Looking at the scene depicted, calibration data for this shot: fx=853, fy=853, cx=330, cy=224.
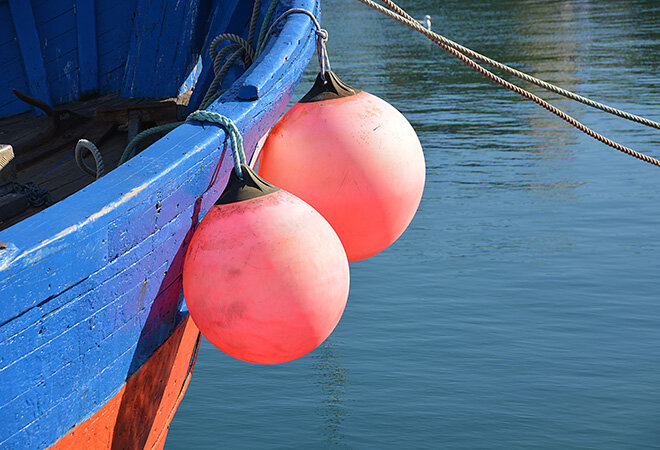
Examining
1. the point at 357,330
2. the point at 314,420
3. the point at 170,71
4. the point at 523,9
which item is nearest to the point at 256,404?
the point at 314,420

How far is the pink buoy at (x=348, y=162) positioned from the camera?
10.3 feet

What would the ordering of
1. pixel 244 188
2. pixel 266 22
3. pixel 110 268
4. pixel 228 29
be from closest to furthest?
pixel 110 268 < pixel 244 188 < pixel 266 22 < pixel 228 29

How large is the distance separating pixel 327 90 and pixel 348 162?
39 cm

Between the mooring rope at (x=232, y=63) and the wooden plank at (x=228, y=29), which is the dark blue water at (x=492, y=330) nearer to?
the wooden plank at (x=228, y=29)

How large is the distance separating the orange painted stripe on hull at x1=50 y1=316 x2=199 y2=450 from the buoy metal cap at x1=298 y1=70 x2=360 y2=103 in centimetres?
99

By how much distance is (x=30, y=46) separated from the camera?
543 centimetres

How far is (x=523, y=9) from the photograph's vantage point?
32.7m

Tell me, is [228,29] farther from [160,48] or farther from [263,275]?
[263,275]

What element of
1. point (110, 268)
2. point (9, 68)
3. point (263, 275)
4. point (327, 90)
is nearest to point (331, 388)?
point (327, 90)

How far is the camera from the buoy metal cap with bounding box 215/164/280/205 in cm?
260

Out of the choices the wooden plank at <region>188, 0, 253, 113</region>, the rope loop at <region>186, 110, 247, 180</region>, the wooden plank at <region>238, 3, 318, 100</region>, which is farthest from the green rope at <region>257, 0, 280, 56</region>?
the rope loop at <region>186, 110, 247, 180</region>

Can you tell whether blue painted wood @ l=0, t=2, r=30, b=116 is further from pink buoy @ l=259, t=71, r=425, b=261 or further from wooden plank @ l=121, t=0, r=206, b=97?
pink buoy @ l=259, t=71, r=425, b=261

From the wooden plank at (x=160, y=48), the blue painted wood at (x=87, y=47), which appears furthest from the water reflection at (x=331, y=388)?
the blue painted wood at (x=87, y=47)

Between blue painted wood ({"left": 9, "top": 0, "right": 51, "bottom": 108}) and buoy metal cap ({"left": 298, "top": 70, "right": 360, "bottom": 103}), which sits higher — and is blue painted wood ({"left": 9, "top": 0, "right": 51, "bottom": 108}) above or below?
below
